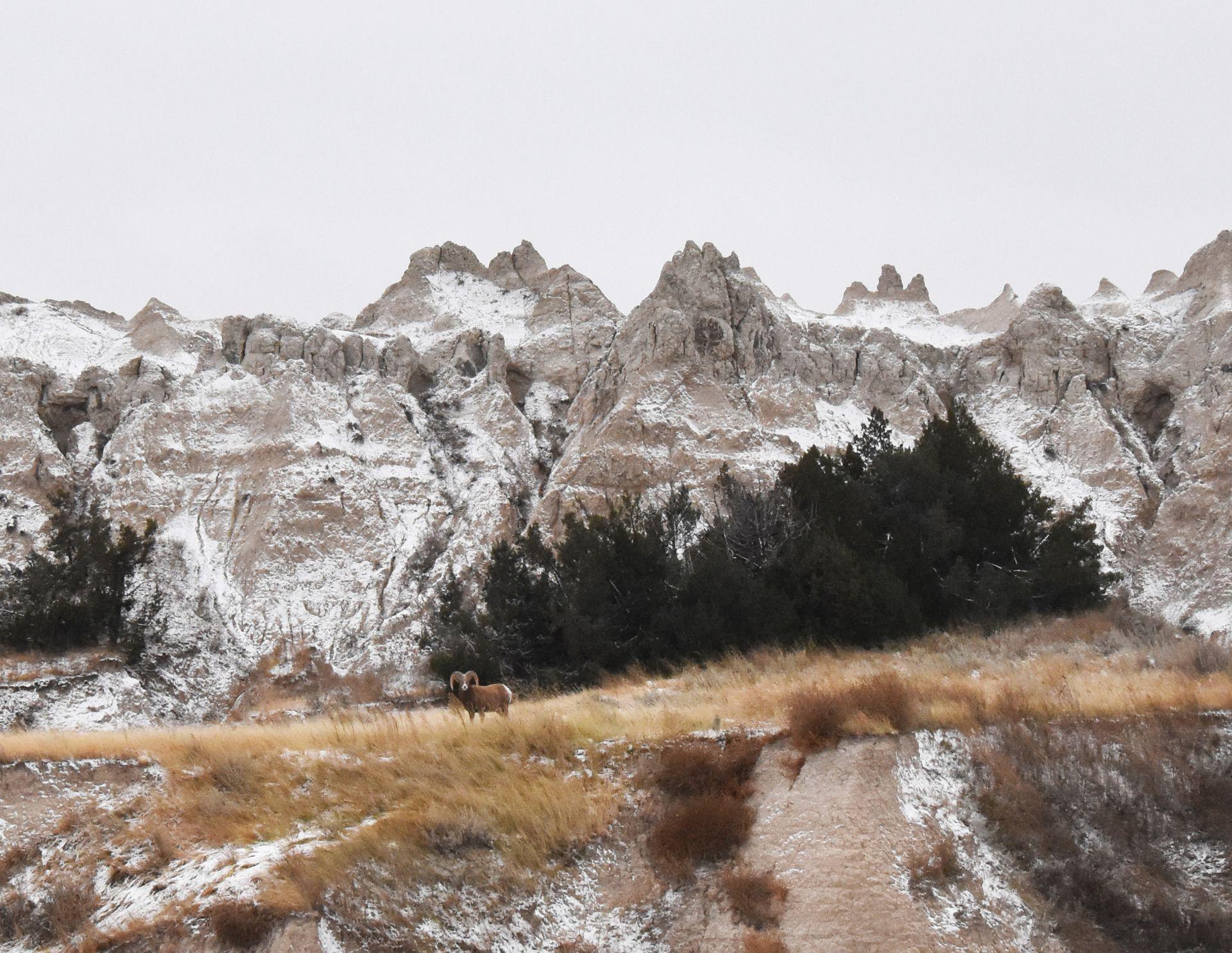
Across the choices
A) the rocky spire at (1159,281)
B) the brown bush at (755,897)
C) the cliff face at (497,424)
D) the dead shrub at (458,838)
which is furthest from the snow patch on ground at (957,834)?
the rocky spire at (1159,281)

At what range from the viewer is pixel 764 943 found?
5.71 metres

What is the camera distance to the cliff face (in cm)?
3528

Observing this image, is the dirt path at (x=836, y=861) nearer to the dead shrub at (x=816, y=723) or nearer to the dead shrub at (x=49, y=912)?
the dead shrub at (x=816, y=723)

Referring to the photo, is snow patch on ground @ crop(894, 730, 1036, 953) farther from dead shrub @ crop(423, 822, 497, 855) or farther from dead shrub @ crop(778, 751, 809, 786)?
dead shrub @ crop(423, 822, 497, 855)

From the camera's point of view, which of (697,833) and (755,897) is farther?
(697,833)

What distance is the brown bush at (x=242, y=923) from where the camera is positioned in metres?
5.29

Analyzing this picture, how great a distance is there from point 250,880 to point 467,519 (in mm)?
34184

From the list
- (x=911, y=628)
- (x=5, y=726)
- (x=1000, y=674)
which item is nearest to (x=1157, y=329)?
(x=911, y=628)

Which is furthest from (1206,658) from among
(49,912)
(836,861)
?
(49,912)

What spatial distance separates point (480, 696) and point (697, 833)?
153 inches

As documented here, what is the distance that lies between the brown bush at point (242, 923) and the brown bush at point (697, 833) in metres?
2.73

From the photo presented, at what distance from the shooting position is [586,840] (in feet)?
22.0

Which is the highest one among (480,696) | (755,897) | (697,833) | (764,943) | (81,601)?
(480,696)

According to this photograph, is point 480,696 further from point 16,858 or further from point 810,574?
point 810,574
